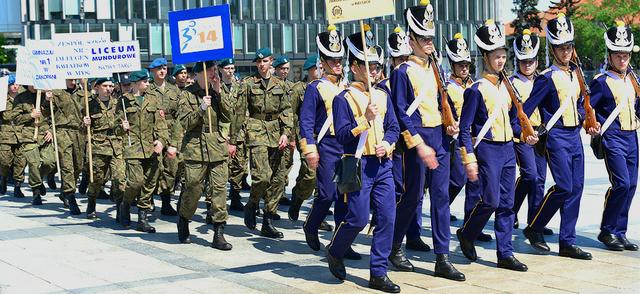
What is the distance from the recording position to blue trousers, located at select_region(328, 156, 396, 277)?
8266 millimetres

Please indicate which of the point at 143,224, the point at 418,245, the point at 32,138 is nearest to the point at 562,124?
the point at 418,245

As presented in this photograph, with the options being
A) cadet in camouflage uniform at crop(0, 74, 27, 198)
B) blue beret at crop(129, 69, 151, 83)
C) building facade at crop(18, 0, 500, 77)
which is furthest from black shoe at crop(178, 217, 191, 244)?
building facade at crop(18, 0, 500, 77)

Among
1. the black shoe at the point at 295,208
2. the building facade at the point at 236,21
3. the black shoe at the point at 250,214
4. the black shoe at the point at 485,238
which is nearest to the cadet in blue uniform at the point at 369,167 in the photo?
the black shoe at the point at 485,238

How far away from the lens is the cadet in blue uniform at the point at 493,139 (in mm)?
9078

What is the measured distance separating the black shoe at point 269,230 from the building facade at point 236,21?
164 ft

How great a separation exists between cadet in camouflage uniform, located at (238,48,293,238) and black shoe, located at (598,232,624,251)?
3535 mm

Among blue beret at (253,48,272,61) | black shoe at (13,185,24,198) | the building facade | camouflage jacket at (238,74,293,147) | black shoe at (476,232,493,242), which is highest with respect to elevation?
the building facade

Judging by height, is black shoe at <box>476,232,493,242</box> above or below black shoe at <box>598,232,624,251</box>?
below

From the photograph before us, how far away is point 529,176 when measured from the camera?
10.4 m

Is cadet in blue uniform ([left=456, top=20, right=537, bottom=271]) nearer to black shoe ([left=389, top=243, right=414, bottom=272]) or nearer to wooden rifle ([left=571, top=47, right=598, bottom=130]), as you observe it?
black shoe ([left=389, top=243, right=414, bottom=272])

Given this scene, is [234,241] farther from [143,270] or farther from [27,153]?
[27,153]

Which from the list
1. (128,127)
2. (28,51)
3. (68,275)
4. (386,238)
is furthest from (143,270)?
(28,51)

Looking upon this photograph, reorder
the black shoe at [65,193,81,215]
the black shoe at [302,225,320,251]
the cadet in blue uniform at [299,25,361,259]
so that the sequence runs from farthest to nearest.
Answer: the black shoe at [65,193,81,215] → the black shoe at [302,225,320,251] → the cadet in blue uniform at [299,25,361,259]

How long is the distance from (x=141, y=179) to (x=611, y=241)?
5508 mm
